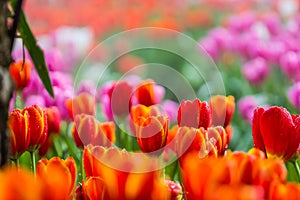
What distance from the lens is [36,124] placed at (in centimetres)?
126

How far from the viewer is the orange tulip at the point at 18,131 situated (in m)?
1.20

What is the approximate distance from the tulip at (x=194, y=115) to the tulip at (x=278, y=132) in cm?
12

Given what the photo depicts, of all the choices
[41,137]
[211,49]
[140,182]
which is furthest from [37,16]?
[140,182]

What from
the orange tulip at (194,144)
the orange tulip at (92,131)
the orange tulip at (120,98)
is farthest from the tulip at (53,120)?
the orange tulip at (194,144)

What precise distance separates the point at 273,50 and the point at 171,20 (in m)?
1.63

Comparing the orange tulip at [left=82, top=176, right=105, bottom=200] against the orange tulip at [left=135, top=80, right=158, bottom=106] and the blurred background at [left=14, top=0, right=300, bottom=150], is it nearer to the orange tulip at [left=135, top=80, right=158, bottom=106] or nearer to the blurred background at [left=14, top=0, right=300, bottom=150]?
the orange tulip at [left=135, top=80, right=158, bottom=106]

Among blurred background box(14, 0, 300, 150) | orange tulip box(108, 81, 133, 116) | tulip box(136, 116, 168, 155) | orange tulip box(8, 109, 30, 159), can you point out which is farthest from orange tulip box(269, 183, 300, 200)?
blurred background box(14, 0, 300, 150)

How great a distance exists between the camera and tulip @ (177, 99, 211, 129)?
131cm

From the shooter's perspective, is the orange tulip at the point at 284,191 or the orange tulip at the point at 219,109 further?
the orange tulip at the point at 219,109

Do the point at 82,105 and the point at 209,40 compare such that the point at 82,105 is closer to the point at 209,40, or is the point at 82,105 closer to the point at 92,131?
the point at 92,131

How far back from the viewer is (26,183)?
0.77m

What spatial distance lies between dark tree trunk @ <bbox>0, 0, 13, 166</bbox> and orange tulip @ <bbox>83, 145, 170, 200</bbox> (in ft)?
0.42

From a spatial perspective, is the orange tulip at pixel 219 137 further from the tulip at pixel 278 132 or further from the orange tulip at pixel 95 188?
the orange tulip at pixel 95 188

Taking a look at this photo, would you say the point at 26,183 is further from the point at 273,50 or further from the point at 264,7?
the point at 264,7
